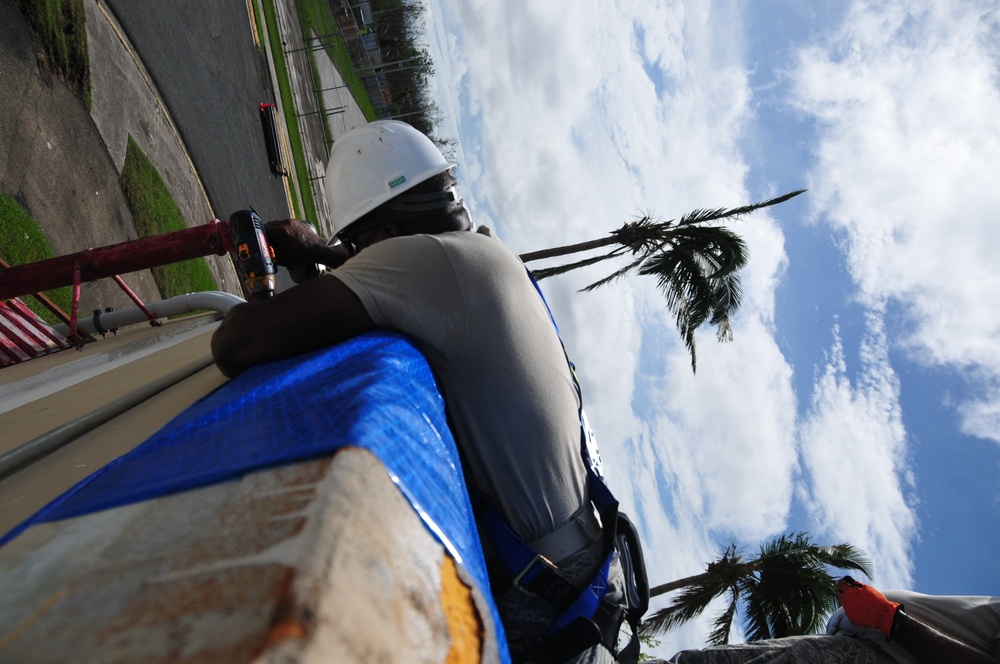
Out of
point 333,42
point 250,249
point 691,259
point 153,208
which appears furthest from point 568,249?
point 333,42

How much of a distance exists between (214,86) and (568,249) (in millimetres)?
7453

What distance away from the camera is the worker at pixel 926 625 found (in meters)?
Answer: 3.48

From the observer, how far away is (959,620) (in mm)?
3697

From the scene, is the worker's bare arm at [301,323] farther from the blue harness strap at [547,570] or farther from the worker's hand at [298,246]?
the worker's hand at [298,246]

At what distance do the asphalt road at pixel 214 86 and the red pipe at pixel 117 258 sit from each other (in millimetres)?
5835

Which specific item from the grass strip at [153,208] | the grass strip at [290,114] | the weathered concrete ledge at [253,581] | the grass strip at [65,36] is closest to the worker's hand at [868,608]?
the weathered concrete ledge at [253,581]

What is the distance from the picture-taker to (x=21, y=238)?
4.73 m

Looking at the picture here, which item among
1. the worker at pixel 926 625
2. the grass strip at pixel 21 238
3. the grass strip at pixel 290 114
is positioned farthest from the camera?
the grass strip at pixel 290 114

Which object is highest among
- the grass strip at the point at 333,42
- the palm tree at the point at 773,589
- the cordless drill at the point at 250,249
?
the grass strip at the point at 333,42

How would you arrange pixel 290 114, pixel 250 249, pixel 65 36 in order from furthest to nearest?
pixel 290 114 < pixel 65 36 < pixel 250 249

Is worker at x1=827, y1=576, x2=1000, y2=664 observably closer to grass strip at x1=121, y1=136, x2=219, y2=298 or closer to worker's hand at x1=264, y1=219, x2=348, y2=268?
worker's hand at x1=264, y1=219, x2=348, y2=268

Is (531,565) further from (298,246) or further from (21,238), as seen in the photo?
(21,238)

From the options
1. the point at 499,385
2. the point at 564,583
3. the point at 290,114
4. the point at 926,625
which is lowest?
the point at 926,625

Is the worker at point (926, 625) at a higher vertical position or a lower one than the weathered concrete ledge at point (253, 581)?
lower
